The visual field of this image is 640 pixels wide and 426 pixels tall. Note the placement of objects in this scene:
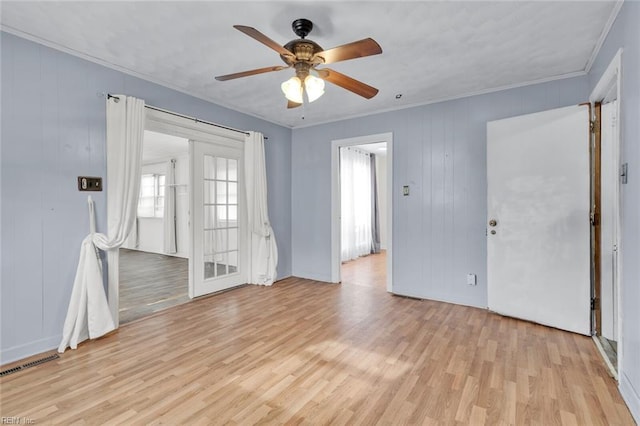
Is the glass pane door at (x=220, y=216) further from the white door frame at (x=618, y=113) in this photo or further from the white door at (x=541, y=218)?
the white door frame at (x=618, y=113)

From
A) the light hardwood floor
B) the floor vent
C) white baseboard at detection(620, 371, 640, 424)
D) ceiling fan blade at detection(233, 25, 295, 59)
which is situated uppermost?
ceiling fan blade at detection(233, 25, 295, 59)

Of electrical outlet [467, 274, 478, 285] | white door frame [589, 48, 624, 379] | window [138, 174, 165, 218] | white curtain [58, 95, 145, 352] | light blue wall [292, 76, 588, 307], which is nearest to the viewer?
white door frame [589, 48, 624, 379]

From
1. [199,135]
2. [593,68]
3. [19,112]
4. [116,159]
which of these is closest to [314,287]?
[199,135]

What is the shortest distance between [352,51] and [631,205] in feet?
6.34

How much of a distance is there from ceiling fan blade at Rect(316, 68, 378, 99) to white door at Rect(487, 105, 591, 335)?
6.09 ft

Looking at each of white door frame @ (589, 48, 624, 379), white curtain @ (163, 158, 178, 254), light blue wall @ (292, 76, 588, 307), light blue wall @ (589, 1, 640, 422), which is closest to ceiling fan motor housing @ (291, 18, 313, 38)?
light blue wall @ (589, 1, 640, 422)

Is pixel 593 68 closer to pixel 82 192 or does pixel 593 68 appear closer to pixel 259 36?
pixel 259 36

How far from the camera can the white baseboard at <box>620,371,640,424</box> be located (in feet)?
5.46

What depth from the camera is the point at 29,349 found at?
238 cm

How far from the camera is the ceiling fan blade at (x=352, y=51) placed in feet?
5.62

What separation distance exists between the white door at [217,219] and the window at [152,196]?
4.14 meters

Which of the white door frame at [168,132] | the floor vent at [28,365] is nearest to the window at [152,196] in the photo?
the white door frame at [168,132]

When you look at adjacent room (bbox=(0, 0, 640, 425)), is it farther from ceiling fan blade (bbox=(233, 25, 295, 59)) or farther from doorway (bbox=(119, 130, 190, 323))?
doorway (bbox=(119, 130, 190, 323))

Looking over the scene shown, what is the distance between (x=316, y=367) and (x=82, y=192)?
2548 millimetres
